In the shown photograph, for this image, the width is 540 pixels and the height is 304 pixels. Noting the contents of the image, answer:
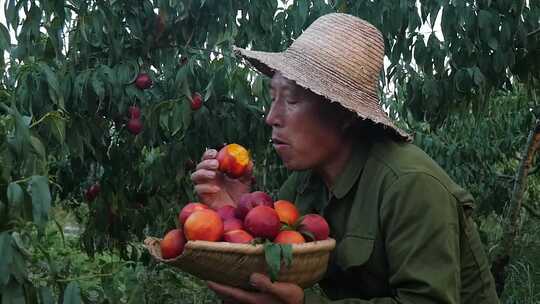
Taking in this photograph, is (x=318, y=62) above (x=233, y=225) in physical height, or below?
above

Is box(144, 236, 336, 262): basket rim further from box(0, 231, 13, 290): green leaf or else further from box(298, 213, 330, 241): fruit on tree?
box(0, 231, 13, 290): green leaf

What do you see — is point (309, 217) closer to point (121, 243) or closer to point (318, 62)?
point (318, 62)

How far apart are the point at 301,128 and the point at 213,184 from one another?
316mm

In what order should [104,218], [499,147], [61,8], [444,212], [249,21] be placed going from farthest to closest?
[499,147], [104,218], [249,21], [61,8], [444,212]

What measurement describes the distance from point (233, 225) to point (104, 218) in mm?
2045

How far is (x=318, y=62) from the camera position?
5.95 feet

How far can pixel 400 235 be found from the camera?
61.9 inches

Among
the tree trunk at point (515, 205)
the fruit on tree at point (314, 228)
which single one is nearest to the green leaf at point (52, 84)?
the fruit on tree at point (314, 228)

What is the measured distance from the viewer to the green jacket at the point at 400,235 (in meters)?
1.54

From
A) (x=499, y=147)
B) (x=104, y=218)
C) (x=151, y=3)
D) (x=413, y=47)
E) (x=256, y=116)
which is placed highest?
(x=151, y=3)

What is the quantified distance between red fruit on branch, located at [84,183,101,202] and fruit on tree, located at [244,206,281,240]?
2.09 m

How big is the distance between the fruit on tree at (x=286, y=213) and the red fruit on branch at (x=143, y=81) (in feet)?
4.78

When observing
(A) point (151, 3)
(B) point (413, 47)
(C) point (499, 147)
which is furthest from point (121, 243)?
(C) point (499, 147)

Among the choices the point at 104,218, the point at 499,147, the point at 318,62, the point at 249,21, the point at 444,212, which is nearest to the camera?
the point at 444,212
